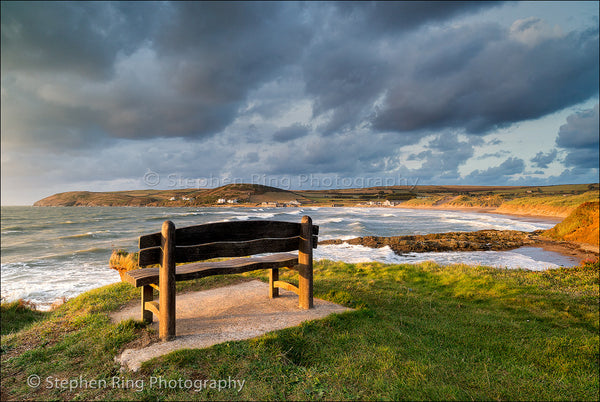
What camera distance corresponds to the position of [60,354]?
13.3ft

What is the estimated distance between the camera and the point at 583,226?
18.9 meters

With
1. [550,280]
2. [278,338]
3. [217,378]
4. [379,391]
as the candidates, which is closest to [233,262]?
[278,338]

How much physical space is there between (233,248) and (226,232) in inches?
10.4

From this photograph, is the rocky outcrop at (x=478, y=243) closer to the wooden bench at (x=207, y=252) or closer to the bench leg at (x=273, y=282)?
the bench leg at (x=273, y=282)

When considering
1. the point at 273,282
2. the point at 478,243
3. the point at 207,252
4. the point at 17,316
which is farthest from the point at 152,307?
the point at 478,243

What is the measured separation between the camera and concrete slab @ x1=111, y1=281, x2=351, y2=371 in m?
3.82

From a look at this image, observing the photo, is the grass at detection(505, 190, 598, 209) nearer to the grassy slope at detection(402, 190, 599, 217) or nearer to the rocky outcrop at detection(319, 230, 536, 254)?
the grassy slope at detection(402, 190, 599, 217)

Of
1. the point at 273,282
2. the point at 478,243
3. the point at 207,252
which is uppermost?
the point at 207,252

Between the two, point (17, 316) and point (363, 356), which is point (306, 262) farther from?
point (17, 316)

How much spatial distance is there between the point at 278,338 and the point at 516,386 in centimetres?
279

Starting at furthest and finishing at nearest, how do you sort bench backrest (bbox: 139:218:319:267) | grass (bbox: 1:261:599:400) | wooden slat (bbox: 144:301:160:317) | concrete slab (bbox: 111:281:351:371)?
wooden slat (bbox: 144:301:160:317) → bench backrest (bbox: 139:218:319:267) → concrete slab (bbox: 111:281:351:371) → grass (bbox: 1:261:599:400)

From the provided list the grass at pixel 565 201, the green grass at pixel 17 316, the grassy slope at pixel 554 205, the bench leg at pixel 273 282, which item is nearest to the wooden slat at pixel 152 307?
the bench leg at pixel 273 282

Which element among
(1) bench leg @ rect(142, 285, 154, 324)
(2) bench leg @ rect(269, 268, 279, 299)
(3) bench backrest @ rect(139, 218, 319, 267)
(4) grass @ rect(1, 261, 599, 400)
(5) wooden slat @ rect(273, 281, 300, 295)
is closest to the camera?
(4) grass @ rect(1, 261, 599, 400)

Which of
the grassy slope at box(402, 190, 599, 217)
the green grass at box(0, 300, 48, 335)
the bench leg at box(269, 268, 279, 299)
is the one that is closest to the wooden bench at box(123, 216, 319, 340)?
the bench leg at box(269, 268, 279, 299)
